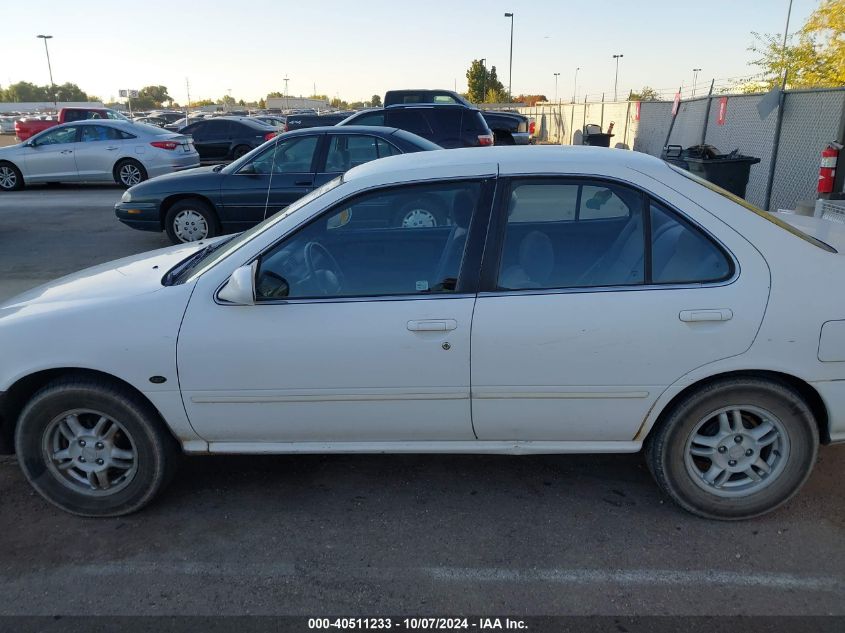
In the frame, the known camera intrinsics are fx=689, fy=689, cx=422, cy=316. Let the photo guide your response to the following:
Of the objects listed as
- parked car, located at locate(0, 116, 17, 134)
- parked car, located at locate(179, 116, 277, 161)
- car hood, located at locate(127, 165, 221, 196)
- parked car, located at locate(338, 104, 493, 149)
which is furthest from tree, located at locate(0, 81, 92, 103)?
car hood, located at locate(127, 165, 221, 196)

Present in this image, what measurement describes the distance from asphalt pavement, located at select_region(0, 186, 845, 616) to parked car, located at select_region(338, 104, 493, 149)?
966 centimetres

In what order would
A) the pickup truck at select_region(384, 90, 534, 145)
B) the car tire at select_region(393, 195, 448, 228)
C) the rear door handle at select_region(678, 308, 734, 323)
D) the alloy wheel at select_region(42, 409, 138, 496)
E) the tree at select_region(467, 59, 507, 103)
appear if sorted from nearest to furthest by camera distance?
the rear door handle at select_region(678, 308, 734, 323) < the alloy wheel at select_region(42, 409, 138, 496) < the car tire at select_region(393, 195, 448, 228) < the pickup truck at select_region(384, 90, 534, 145) < the tree at select_region(467, 59, 507, 103)

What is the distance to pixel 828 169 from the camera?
8211 millimetres

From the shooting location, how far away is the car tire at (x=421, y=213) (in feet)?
11.2

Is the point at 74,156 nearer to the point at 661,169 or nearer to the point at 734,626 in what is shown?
the point at 661,169

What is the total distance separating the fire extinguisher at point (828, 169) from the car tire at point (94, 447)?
8.05 m

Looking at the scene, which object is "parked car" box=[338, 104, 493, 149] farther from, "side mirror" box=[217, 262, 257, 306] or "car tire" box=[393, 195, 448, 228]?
"side mirror" box=[217, 262, 257, 306]

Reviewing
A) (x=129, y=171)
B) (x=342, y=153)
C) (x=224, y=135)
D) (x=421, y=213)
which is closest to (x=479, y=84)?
(x=224, y=135)

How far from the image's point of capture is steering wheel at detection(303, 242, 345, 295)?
10.4 feet

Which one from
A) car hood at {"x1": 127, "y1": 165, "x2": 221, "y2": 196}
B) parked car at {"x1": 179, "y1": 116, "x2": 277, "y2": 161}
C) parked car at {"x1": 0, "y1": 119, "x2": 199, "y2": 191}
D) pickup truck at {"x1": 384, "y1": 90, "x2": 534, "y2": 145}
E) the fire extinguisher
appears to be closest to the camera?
the fire extinguisher

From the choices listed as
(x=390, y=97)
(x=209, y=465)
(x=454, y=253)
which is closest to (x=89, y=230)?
(x=209, y=465)

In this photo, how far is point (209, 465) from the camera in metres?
3.89

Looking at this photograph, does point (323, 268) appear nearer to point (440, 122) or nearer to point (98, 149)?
point (440, 122)

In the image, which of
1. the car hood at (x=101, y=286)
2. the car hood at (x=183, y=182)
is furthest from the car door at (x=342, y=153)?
the car hood at (x=101, y=286)
